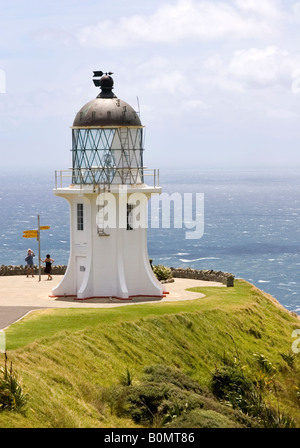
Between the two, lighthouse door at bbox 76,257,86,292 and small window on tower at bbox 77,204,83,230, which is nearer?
small window on tower at bbox 77,204,83,230

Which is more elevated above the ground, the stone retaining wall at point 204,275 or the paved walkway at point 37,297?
the stone retaining wall at point 204,275

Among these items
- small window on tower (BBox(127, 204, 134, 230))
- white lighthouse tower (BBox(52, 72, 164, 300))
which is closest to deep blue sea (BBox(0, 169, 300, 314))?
white lighthouse tower (BBox(52, 72, 164, 300))

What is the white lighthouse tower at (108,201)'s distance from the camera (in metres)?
39.1

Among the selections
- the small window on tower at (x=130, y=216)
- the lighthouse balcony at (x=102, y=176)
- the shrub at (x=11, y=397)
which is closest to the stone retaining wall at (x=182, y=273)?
the small window on tower at (x=130, y=216)

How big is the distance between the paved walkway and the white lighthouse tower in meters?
0.77

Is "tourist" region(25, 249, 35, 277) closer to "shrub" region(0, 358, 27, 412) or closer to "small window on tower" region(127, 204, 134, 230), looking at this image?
"small window on tower" region(127, 204, 134, 230)

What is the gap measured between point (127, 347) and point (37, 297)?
853 centimetres

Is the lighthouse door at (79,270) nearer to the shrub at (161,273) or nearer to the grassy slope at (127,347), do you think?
the grassy slope at (127,347)

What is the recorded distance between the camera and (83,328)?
32.2 metres

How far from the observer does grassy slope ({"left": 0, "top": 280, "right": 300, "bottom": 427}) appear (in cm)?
2542

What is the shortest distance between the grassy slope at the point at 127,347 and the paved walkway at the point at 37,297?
982mm

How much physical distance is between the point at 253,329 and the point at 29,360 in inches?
501
